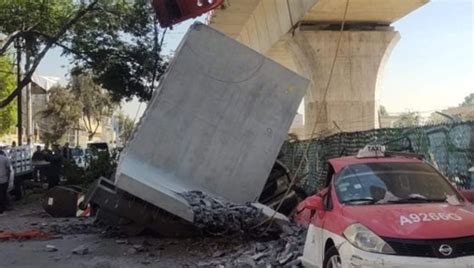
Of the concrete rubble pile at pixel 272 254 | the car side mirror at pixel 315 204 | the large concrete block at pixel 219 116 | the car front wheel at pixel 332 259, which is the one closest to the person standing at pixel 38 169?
the large concrete block at pixel 219 116

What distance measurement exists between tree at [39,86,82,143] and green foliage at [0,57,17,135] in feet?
68.5

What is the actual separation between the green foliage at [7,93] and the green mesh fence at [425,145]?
24.5 meters

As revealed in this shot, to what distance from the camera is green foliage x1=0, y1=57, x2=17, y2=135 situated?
122 ft

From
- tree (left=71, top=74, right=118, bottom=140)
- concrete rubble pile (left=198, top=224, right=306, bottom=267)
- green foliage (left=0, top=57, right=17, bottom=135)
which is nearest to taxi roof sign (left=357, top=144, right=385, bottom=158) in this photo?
concrete rubble pile (left=198, top=224, right=306, bottom=267)

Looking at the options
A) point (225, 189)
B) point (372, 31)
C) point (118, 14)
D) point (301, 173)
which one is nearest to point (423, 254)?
point (225, 189)

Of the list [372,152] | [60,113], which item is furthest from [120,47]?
[60,113]

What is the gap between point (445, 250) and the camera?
5680 millimetres

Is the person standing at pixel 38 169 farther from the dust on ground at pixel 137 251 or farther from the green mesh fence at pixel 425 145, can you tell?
the green mesh fence at pixel 425 145

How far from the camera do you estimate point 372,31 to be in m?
20.3

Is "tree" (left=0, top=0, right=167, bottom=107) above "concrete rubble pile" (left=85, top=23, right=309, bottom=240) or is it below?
above

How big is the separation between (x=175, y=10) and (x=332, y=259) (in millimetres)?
11156

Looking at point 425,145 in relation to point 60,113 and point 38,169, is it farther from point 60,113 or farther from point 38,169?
point 60,113

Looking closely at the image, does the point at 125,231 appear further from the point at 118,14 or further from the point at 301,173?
the point at 118,14

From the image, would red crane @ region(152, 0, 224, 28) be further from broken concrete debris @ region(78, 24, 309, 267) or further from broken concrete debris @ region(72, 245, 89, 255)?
broken concrete debris @ region(72, 245, 89, 255)
